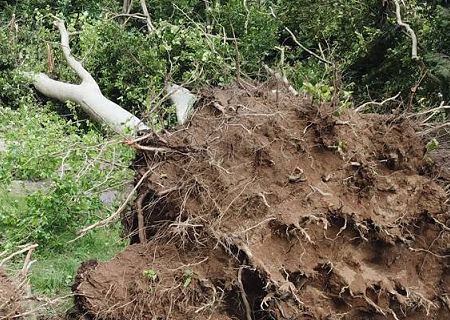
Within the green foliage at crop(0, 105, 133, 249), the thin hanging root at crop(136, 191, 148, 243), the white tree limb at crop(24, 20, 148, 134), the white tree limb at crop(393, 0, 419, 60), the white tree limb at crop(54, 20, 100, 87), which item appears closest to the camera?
the thin hanging root at crop(136, 191, 148, 243)

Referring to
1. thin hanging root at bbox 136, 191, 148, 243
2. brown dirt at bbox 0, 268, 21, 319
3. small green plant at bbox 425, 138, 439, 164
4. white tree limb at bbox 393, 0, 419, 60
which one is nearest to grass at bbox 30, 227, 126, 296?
thin hanging root at bbox 136, 191, 148, 243

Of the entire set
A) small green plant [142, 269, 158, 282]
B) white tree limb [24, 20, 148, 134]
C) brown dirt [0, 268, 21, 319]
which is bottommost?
white tree limb [24, 20, 148, 134]

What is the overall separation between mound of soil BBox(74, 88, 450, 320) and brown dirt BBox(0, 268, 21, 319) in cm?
54

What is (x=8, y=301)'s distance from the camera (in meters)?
4.37

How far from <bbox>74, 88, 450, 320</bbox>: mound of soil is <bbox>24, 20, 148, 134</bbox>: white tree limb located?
4.19 meters

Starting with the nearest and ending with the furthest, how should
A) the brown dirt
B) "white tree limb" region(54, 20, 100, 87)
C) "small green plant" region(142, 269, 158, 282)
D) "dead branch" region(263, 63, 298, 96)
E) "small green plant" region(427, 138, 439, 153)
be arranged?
the brown dirt < "small green plant" region(142, 269, 158, 282) < "small green plant" region(427, 138, 439, 153) < "dead branch" region(263, 63, 298, 96) < "white tree limb" region(54, 20, 100, 87)

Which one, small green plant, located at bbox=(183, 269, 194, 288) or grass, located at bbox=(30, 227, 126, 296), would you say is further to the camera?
grass, located at bbox=(30, 227, 126, 296)

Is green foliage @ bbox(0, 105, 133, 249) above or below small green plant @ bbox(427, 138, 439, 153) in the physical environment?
below

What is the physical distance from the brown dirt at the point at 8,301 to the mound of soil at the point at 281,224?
1.78ft

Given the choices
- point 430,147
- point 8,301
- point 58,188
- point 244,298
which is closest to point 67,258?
point 58,188

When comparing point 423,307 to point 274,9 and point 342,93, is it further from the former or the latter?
point 274,9

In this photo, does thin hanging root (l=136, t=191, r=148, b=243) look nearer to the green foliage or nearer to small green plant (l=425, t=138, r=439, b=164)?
the green foliage

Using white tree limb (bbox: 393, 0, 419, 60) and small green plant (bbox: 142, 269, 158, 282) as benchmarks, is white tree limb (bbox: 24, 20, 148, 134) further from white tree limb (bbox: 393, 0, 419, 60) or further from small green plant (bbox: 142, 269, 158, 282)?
small green plant (bbox: 142, 269, 158, 282)

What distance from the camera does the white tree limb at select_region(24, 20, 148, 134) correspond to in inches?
400
